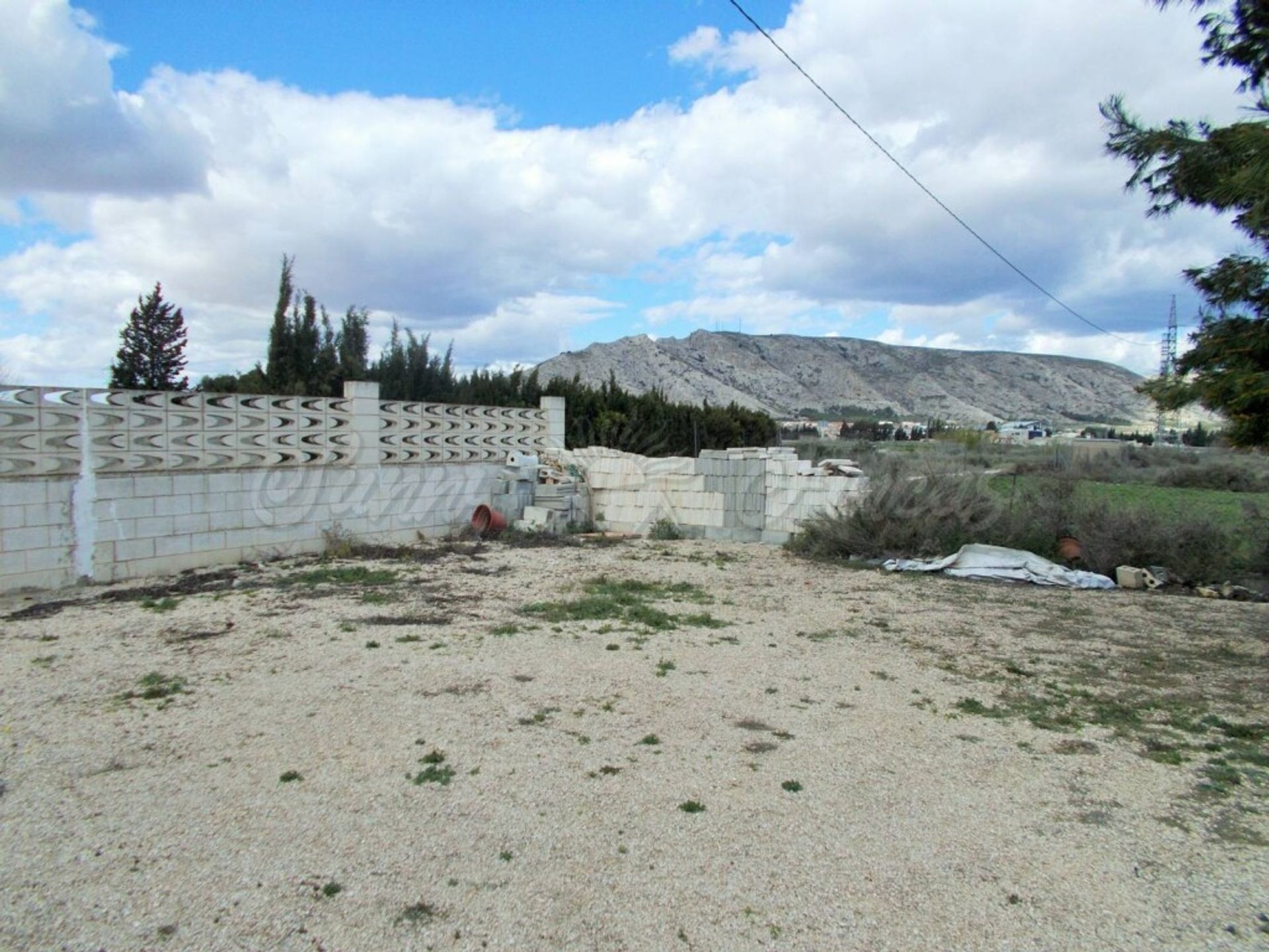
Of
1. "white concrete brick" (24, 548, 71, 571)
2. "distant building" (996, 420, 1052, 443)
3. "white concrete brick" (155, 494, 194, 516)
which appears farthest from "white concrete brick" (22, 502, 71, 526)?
"distant building" (996, 420, 1052, 443)

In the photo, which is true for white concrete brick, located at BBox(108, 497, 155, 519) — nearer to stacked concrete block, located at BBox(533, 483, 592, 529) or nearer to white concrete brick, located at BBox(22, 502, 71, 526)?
white concrete brick, located at BBox(22, 502, 71, 526)

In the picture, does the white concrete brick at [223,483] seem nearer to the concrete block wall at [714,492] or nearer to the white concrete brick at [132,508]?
the white concrete brick at [132,508]

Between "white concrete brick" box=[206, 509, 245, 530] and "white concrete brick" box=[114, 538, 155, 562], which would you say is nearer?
"white concrete brick" box=[114, 538, 155, 562]

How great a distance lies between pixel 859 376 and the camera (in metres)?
76.1

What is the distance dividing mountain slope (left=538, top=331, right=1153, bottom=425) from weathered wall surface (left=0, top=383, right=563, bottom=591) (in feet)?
159

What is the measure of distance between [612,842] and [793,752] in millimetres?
1425

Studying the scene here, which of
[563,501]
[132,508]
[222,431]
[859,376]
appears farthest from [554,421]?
[859,376]

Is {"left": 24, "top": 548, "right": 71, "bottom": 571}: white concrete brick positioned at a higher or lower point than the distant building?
lower

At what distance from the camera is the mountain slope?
66.1m

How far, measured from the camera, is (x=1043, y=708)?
5.41m

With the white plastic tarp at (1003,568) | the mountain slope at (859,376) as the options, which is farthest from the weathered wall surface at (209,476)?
the mountain slope at (859,376)

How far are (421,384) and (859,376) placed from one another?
62051mm

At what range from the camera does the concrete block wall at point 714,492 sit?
1316cm

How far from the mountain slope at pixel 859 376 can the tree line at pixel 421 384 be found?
37.4 meters
